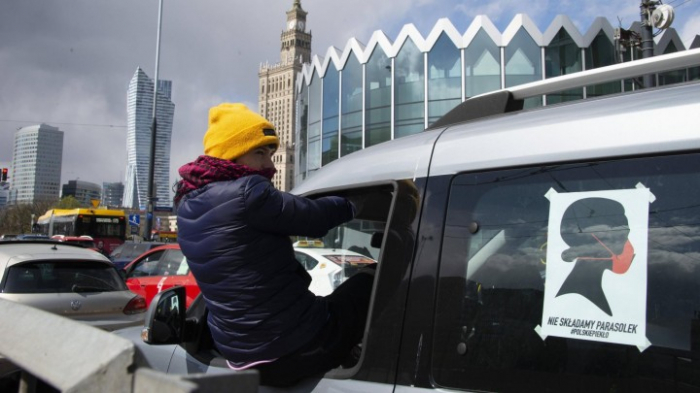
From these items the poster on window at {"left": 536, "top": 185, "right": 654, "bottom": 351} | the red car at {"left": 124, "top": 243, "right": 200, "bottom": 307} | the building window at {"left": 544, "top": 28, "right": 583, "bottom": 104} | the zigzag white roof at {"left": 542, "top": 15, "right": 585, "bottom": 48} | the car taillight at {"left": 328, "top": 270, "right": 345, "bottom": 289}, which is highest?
the zigzag white roof at {"left": 542, "top": 15, "right": 585, "bottom": 48}

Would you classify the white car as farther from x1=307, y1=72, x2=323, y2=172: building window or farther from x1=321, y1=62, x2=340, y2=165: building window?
x1=307, y1=72, x2=323, y2=172: building window

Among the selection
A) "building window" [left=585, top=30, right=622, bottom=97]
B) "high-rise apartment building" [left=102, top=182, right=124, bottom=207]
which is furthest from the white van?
"high-rise apartment building" [left=102, top=182, right=124, bottom=207]

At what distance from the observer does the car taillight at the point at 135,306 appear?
675 centimetres

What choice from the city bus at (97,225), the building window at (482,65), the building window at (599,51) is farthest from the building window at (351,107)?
the city bus at (97,225)

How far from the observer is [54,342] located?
126cm

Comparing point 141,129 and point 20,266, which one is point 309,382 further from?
point 141,129

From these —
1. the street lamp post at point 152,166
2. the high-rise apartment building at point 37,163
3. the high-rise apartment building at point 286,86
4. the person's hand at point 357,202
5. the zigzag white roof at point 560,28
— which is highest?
the high-rise apartment building at point 286,86

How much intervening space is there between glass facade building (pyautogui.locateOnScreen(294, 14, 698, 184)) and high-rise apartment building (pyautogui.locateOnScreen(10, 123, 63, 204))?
123 ft

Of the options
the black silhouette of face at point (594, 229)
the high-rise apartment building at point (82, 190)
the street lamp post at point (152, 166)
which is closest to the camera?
the black silhouette of face at point (594, 229)

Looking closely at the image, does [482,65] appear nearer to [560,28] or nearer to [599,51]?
[560,28]

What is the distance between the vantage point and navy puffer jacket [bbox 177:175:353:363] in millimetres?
1794

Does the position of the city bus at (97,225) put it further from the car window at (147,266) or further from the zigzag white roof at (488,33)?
the zigzag white roof at (488,33)

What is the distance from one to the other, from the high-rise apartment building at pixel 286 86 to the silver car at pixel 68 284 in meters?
44.3

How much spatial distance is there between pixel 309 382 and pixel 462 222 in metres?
0.78
